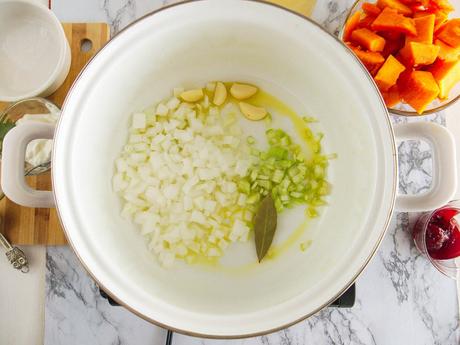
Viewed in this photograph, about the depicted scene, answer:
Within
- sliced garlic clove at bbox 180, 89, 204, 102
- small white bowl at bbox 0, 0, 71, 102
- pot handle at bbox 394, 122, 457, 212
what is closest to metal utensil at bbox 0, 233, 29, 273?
small white bowl at bbox 0, 0, 71, 102

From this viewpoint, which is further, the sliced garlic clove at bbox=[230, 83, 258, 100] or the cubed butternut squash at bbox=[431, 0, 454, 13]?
the sliced garlic clove at bbox=[230, 83, 258, 100]

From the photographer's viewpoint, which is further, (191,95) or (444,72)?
(191,95)

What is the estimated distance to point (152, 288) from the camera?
0.90 m

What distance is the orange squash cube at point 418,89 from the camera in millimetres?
923

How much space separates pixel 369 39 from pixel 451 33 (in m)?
0.16

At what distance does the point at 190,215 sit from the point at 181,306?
0.71 ft

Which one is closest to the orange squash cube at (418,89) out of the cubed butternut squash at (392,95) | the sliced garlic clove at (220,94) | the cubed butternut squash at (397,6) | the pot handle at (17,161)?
the cubed butternut squash at (392,95)

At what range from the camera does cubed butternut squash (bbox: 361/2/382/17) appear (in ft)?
3.14

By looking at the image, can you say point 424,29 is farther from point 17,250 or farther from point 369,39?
point 17,250

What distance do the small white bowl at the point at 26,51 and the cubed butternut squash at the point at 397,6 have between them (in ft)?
2.16

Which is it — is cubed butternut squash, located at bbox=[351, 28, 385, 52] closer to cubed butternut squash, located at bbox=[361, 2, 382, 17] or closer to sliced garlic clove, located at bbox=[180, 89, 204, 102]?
cubed butternut squash, located at bbox=[361, 2, 382, 17]

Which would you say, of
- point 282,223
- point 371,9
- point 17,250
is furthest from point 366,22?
point 17,250

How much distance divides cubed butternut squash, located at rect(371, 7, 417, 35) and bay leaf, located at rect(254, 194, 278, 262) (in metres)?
0.41

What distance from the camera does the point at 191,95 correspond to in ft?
3.49
